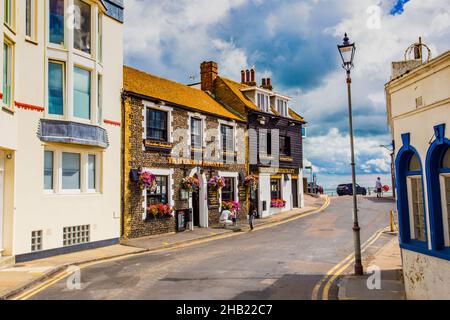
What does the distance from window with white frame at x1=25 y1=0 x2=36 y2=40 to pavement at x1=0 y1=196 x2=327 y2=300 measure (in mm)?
8011

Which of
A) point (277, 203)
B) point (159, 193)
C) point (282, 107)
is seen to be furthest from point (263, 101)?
point (159, 193)

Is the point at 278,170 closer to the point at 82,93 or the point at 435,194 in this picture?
the point at 82,93

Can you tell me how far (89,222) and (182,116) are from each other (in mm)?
8327

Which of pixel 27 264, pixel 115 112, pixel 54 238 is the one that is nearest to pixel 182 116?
pixel 115 112

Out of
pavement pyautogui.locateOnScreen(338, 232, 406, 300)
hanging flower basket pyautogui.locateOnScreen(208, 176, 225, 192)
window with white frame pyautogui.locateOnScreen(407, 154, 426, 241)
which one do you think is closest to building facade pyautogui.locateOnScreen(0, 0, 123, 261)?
hanging flower basket pyautogui.locateOnScreen(208, 176, 225, 192)

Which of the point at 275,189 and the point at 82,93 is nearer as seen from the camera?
the point at 82,93

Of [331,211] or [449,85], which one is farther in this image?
[331,211]

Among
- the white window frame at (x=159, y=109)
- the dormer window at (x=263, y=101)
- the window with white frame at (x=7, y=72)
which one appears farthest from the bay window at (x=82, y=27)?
the dormer window at (x=263, y=101)

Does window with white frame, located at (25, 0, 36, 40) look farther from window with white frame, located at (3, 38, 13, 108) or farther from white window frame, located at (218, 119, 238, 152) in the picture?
white window frame, located at (218, 119, 238, 152)

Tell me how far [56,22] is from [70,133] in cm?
434

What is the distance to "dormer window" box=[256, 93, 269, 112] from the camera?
30.9m

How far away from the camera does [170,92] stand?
79.6 ft

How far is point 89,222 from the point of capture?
54.3 ft
